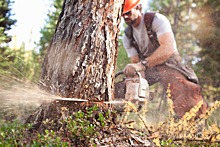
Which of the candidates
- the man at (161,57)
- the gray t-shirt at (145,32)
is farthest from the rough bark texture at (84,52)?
the gray t-shirt at (145,32)

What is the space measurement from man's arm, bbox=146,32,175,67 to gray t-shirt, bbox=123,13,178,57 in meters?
0.08

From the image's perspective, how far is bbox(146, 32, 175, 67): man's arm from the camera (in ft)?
19.2

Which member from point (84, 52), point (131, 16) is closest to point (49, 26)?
point (131, 16)

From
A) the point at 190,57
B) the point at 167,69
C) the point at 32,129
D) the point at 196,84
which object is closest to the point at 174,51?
the point at 167,69

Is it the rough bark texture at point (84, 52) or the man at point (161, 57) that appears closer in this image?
the rough bark texture at point (84, 52)

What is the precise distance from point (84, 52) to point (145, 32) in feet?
12.2

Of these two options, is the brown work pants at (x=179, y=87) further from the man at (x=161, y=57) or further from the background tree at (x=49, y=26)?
the background tree at (x=49, y=26)

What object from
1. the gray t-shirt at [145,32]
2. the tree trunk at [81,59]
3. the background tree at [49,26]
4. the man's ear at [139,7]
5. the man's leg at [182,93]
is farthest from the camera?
the background tree at [49,26]

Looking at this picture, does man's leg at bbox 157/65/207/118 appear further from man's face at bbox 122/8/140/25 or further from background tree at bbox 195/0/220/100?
background tree at bbox 195/0/220/100

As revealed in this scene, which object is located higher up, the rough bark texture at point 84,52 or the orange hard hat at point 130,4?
the orange hard hat at point 130,4

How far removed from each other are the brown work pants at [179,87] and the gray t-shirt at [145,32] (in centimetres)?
51

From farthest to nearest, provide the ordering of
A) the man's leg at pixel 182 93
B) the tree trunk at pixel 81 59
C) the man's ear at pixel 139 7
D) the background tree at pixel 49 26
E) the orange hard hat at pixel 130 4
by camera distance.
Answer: the background tree at pixel 49 26, the man's ear at pixel 139 7, the orange hard hat at pixel 130 4, the man's leg at pixel 182 93, the tree trunk at pixel 81 59

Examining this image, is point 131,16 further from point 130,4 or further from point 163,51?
point 163,51

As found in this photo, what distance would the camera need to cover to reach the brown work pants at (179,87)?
5.71m
